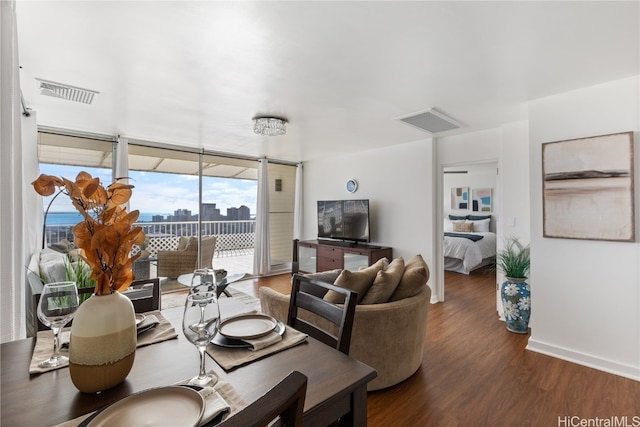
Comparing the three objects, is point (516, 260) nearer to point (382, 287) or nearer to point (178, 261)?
point (382, 287)

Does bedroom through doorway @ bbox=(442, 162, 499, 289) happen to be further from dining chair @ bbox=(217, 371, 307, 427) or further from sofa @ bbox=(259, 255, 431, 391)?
dining chair @ bbox=(217, 371, 307, 427)

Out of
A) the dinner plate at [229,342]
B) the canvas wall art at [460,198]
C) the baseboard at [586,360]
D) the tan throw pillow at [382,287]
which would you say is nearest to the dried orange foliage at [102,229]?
the dinner plate at [229,342]

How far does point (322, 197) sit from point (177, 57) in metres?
4.10

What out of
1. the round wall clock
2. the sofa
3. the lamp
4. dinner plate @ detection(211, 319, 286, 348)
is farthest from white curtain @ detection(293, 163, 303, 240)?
dinner plate @ detection(211, 319, 286, 348)

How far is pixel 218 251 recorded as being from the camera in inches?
271

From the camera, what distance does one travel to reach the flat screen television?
481cm

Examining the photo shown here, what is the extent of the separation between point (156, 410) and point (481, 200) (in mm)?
8082

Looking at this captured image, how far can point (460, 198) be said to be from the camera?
7.75m

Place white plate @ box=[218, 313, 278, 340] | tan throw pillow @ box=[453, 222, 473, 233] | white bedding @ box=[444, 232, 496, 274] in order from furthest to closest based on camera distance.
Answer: tan throw pillow @ box=[453, 222, 473, 233] → white bedding @ box=[444, 232, 496, 274] → white plate @ box=[218, 313, 278, 340]

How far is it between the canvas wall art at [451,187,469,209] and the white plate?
7.58 m

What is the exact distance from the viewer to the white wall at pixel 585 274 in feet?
7.49

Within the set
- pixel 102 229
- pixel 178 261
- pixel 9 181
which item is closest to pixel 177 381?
pixel 102 229

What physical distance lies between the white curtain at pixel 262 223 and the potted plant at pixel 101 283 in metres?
4.68

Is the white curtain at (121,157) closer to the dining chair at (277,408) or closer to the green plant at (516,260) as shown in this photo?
the dining chair at (277,408)
